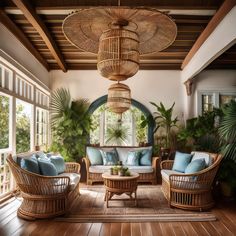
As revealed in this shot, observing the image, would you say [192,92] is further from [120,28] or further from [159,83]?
[120,28]

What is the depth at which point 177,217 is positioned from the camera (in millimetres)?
4152

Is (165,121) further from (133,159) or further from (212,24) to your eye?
(212,24)

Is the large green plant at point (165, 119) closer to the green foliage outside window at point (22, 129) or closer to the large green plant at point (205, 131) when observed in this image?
the large green plant at point (205, 131)

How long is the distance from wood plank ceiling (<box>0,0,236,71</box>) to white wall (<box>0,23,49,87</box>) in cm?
15

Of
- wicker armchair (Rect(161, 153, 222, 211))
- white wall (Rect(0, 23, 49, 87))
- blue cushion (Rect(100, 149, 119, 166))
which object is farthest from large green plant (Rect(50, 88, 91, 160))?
wicker armchair (Rect(161, 153, 222, 211))

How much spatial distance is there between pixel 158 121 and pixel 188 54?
7.23ft

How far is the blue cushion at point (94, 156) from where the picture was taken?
23.0 ft

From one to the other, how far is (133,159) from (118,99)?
1897 millimetres

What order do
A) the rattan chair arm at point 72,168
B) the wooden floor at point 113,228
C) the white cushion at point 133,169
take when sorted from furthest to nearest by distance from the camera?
the white cushion at point 133,169, the rattan chair arm at point 72,168, the wooden floor at point 113,228

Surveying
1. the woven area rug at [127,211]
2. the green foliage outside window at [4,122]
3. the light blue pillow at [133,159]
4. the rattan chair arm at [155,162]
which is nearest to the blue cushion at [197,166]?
the woven area rug at [127,211]

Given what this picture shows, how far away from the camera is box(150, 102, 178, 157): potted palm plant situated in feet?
24.1

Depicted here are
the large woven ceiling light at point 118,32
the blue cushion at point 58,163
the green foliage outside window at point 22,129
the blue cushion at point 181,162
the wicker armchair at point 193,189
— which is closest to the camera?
the large woven ceiling light at point 118,32

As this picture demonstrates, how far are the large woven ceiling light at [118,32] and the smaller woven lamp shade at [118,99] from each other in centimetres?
284

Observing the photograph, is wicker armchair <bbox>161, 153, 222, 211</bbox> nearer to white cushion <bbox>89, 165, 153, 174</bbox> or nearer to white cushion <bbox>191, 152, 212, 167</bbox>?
white cushion <bbox>191, 152, 212, 167</bbox>
